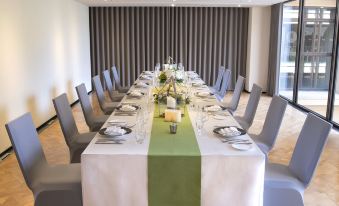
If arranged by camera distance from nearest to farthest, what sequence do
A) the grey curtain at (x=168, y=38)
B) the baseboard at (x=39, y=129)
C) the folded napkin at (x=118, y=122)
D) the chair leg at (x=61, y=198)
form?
the chair leg at (x=61, y=198) < the folded napkin at (x=118, y=122) < the baseboard at (x=39, y=129) < the grey curtain at (x=168, y=38)

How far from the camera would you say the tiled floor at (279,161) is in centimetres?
355

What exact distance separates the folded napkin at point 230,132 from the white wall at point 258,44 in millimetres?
7095

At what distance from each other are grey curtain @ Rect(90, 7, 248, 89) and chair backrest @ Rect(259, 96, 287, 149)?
256 inches

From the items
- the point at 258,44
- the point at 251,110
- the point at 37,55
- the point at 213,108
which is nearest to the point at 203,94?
the point at 251,110

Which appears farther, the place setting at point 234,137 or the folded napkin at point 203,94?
the folded napkin at point 203,94

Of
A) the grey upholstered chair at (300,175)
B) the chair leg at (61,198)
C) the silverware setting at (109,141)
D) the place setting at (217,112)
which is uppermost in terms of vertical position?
the place setting at (217,112)

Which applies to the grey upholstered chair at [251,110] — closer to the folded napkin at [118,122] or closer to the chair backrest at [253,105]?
the chair backrest at [253,105]

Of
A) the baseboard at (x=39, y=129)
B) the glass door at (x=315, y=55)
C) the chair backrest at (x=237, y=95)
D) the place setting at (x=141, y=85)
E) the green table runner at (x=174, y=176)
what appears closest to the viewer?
the green table runner at (x=174, y=176)

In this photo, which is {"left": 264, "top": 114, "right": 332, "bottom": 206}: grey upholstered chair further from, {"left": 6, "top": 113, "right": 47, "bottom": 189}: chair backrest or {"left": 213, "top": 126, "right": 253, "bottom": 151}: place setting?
{"left": 6, "top": 113, "right": 47, "bottom": 189}: chair backrest

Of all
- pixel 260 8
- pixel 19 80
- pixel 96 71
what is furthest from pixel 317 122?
pixel 96 71

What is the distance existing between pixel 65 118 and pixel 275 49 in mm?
6647

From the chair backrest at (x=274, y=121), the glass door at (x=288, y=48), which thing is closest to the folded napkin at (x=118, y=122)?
the chair backrest at (x=274, y=121)

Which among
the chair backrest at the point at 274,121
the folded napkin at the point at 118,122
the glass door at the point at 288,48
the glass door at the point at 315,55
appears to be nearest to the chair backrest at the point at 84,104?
the folded napkin at the point at 118,122

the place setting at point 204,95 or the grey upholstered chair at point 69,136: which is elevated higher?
the place setting at point 204,95
